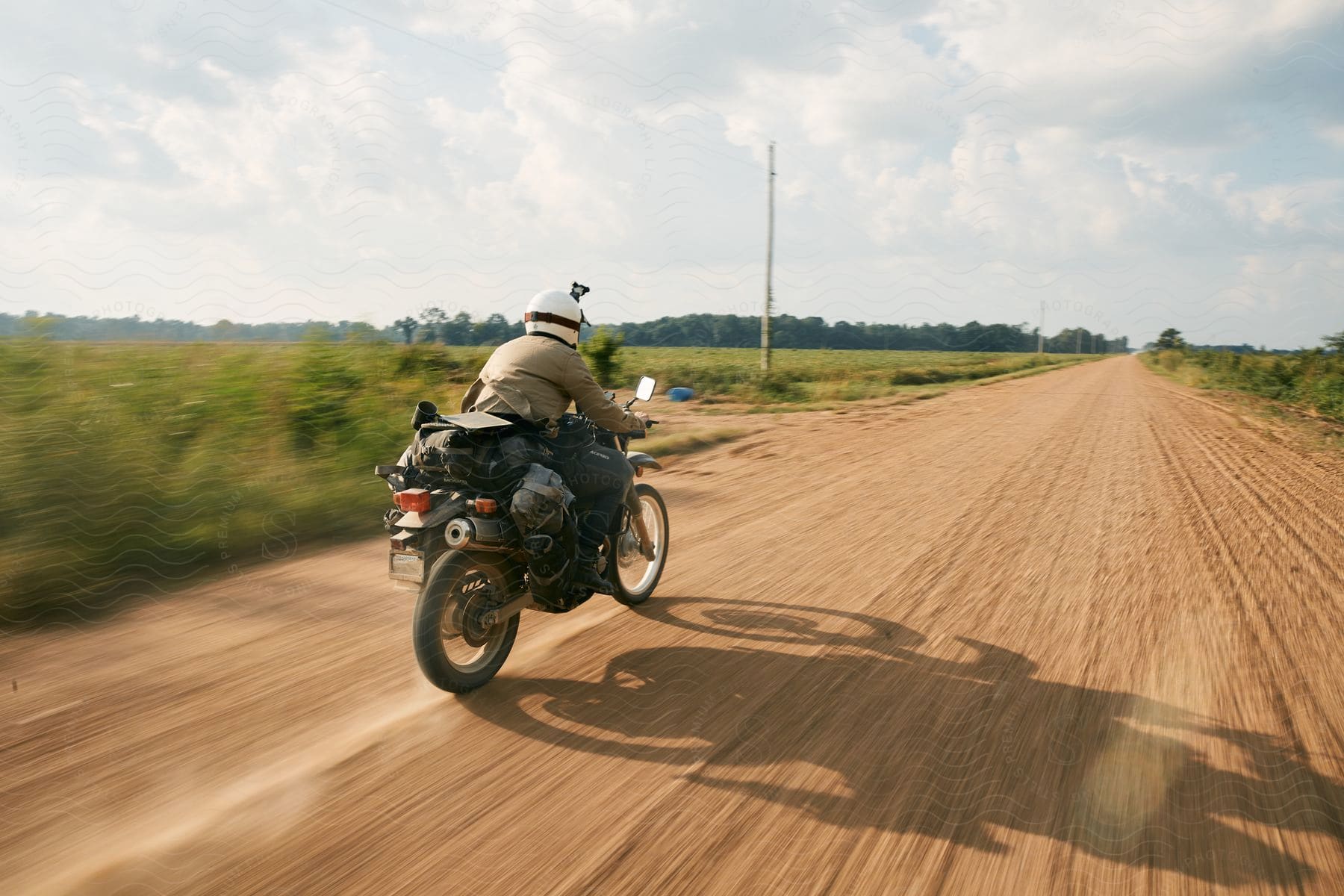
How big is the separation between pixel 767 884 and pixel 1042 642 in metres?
2.72

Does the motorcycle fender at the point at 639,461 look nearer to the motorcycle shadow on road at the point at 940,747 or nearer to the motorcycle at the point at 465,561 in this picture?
the motorcycle at the point at 465,561

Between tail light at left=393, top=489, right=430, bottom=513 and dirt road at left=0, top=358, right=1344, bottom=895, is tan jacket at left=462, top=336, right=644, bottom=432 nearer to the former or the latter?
tail light at left=393, top=489, right=430, bottom=513

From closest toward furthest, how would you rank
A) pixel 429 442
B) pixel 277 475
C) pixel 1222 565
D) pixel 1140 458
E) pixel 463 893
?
pixel 463 893, pixel 429 442, pixel 1222 565, pixel 277 475, pixel 1140 458

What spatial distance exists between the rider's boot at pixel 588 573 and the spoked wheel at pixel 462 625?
1.38 feet

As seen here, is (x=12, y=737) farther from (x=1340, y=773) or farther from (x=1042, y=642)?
(x=1340, y=773)

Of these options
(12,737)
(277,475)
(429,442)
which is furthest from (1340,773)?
(277,475)

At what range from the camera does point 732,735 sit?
3.52m

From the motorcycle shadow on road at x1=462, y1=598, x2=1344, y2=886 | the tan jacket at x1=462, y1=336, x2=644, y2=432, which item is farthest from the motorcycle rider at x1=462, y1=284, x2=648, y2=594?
the motorcycle shadow on road at x1=462, y1=598, x2=1344, y2=886

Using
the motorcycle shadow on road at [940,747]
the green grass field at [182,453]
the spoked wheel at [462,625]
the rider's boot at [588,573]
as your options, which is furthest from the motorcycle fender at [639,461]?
the green grass field at [182,453]

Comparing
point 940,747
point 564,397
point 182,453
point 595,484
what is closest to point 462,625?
point 595,484

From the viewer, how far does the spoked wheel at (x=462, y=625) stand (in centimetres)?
358

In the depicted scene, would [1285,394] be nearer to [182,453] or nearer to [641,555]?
[641,555]

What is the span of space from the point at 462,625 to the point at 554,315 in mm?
1620

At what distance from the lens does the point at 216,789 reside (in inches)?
119
